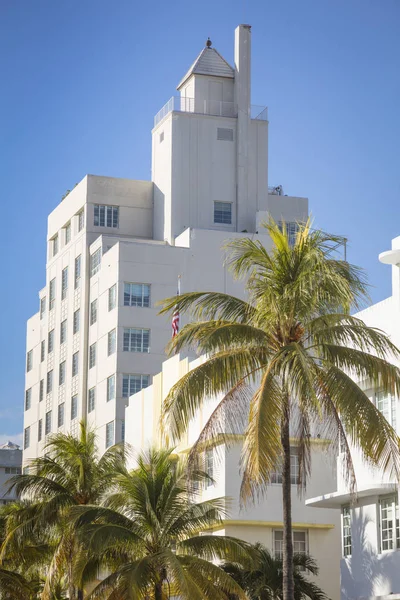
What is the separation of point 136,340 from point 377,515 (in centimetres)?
3556

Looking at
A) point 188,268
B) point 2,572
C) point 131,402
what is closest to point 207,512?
point 2,572

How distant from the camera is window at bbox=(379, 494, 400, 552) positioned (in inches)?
1244

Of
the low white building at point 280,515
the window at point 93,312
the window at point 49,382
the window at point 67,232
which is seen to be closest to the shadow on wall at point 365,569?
the low white building at point 280,515

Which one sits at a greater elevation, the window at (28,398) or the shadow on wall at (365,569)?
the window at (28,398)

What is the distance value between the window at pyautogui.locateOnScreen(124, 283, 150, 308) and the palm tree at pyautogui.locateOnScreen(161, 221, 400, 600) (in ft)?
128

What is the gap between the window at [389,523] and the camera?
3159 centimetres

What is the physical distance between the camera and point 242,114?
7369 centimetres

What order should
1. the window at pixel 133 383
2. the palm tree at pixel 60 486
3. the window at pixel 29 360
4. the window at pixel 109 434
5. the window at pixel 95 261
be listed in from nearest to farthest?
the palm tree at pixel 60 486 → the window at pixel 109 434 → the window at pixel 133 383 → the window at pixel 95 261 → the window at pixel 29 360

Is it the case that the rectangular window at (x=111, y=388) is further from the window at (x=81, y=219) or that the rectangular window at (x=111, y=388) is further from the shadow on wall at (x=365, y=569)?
the shadow on wall at (x=365, y=569)

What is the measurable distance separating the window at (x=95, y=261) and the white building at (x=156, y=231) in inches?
2.4

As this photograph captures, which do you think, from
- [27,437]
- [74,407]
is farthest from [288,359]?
[27,437]

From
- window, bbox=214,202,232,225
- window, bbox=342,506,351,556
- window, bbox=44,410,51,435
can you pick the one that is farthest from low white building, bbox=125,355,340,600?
window, bbox=44,410,51,435

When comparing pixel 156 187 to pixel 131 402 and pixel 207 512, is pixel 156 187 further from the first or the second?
pixel 207 512

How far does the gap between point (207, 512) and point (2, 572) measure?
14.2 metres
